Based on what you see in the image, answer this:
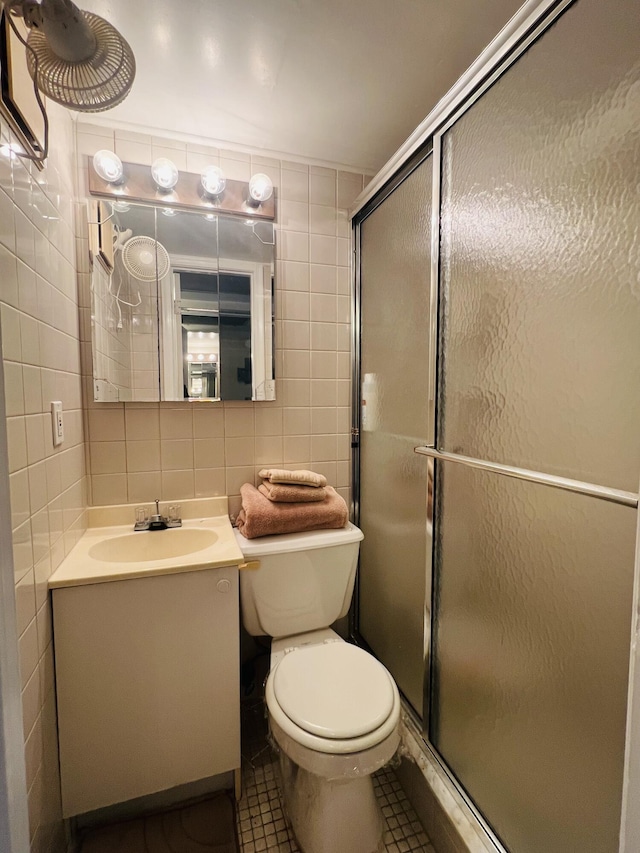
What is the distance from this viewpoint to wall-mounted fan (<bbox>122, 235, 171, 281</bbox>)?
1397 millimetres

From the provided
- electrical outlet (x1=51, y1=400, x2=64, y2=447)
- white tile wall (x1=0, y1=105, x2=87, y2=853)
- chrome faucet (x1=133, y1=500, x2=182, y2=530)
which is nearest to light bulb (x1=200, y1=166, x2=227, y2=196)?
white tile wall (x1=0, y1=105, x2=87, y2=853)

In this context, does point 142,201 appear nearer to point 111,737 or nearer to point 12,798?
point 12,798

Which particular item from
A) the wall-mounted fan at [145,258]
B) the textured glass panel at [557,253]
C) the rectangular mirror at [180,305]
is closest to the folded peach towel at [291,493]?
the rectangular mirror at [180,305]

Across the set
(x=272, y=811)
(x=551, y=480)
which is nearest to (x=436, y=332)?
(x=551, y=480)

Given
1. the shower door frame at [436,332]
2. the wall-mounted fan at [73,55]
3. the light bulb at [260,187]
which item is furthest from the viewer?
the light bulb at [260,187]

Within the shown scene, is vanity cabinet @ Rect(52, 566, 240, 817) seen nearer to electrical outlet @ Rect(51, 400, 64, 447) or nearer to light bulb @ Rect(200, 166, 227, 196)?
electrical outlet @ Rect(51, 400, 64, 447)

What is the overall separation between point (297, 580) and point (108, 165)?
155cm

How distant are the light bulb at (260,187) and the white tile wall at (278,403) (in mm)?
87

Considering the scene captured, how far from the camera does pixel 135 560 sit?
1.36 m

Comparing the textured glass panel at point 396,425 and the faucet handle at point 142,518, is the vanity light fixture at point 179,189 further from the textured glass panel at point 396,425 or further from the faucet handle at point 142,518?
the faucet handle at point 142,518

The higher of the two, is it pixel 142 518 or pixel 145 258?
pixel 145 258

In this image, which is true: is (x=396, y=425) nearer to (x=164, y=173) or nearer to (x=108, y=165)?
(x=164, y=173)

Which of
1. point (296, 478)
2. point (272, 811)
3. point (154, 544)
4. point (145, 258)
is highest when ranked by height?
point (145, 258)

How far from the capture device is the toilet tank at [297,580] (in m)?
1.34
